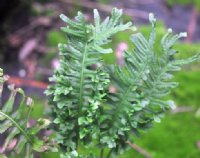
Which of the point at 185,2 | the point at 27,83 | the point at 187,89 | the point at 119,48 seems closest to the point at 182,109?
the point at 187,89

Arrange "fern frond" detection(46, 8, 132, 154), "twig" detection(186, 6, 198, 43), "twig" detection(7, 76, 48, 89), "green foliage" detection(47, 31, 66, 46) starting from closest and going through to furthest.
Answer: "fern frond" detection(46, 8, 132, 154)
"twig" detection(7, 76, 48, 89)
"green foliage" detection(47, 31, 66, 46)
"twig" detection(186, 6, 198, 43)

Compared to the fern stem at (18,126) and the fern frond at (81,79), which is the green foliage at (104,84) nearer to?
the fern frond at (81,79)

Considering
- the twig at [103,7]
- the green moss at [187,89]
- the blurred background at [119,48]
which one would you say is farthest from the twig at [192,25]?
the green moss at [187,89]

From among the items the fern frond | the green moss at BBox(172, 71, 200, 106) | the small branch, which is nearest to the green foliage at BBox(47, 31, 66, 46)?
the green moss at BBox(172, 71, 200, 106)

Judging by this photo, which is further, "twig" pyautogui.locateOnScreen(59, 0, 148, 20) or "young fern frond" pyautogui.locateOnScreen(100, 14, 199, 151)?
"twig" pyautogui.locateOnScreen(59, 0, 148, 20)

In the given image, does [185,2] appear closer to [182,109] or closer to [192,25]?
[192,25]

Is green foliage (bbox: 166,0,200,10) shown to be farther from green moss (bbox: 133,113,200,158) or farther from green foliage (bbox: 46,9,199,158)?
green foliage (bbox: 46,9,199,158)

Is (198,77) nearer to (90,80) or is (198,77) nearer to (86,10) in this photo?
(86,10)
